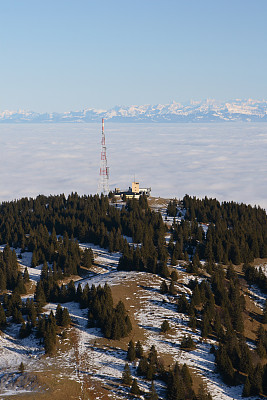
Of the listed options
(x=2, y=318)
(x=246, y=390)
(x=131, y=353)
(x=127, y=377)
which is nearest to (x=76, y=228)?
(x=2, y=318)

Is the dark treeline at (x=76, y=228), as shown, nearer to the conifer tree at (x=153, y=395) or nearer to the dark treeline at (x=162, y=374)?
the dark treeline at (x=162, y=374)

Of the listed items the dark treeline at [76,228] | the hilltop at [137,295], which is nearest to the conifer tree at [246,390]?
the hilltop at [137,295]

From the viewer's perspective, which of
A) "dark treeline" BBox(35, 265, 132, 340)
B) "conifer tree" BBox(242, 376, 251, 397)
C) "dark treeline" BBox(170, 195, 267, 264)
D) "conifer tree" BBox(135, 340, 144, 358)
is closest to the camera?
"conifer tree" BBox(242, 376, 251, 397)

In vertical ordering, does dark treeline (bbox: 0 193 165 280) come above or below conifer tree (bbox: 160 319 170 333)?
above

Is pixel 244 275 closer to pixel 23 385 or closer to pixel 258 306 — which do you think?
pixel 258 306

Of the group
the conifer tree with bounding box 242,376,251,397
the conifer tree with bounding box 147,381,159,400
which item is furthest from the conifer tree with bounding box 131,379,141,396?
the conifer tree with bounding box 242,376,251,397

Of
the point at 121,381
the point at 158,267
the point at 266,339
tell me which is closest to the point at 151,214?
the point at 158,267

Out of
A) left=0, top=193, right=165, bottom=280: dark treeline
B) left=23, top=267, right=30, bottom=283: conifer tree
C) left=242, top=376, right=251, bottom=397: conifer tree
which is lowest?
left=242, top=376, right=251, bottom=397: conifer tree

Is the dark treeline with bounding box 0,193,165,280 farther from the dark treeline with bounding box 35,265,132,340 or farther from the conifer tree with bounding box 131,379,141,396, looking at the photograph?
the conifer tree with bounding box 131,379,141,396

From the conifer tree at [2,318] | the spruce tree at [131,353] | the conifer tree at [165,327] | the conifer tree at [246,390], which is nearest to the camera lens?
the conifer tree at [246,390]
